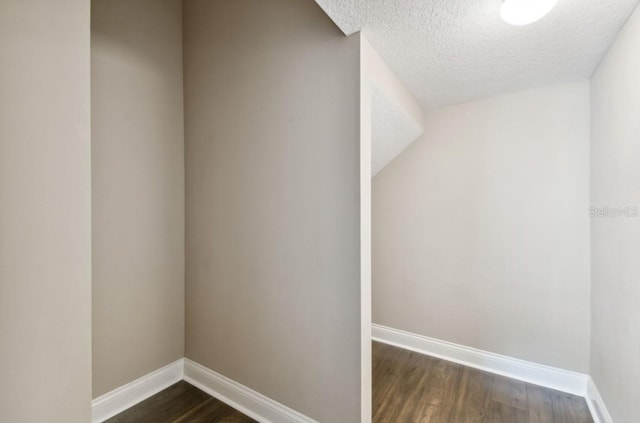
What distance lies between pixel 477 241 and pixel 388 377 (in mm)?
1298

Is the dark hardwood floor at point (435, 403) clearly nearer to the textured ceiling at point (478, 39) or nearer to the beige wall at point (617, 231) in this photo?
the beige wall at point (617, 231)

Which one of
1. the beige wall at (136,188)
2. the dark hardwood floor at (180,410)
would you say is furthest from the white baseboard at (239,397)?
the beige wall at (136,188)

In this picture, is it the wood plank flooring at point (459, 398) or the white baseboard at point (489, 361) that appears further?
the white baseboard at point (489, 361)

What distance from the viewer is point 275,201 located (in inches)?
65.6

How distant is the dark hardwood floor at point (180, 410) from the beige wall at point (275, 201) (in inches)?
8.0

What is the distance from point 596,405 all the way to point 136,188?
10.8ft

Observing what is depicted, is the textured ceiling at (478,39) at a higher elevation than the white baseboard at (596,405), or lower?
higher

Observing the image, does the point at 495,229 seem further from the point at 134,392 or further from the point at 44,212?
the point at 134,392

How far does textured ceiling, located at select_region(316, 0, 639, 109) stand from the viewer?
1236mm

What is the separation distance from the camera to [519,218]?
2.12 meters

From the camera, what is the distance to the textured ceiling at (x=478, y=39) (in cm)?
124

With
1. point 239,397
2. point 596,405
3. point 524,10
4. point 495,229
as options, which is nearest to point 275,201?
point 239,397

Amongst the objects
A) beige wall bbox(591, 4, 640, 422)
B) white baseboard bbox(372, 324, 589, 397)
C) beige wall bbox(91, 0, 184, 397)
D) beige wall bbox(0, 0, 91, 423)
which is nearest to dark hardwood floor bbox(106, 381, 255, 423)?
beige wall bbox(91, 0, 184, 397)

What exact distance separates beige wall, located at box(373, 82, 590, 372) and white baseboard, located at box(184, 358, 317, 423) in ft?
4.47
